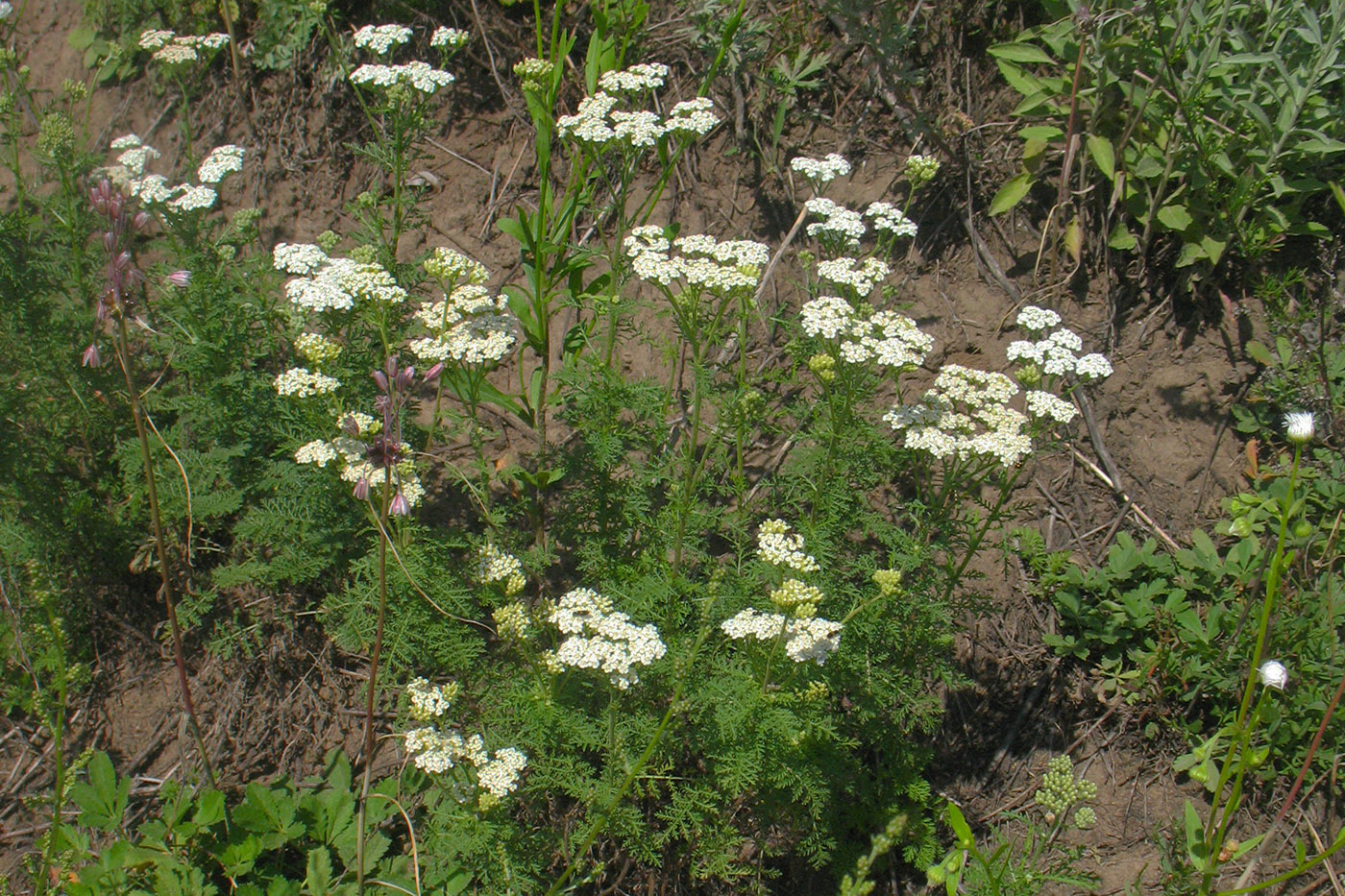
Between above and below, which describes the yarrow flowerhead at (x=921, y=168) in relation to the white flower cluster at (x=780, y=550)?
above

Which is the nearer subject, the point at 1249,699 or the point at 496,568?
the point at 1249,699

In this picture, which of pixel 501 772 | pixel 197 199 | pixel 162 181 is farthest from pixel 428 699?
pixel 162 181

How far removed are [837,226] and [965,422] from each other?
1.07 meters

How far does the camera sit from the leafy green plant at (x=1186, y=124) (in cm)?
436

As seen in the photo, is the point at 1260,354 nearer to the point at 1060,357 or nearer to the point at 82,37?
the point at 1060,357

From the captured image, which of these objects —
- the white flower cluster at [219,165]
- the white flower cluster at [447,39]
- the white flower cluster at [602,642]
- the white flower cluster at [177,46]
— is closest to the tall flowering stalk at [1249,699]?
the white flower cluster at [602,642]

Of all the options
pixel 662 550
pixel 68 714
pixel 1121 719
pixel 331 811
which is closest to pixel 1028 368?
pixel 662 550

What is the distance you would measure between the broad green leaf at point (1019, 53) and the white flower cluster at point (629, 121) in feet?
7.18

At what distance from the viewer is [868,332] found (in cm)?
347

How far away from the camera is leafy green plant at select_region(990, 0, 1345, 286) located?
4363 millimetres

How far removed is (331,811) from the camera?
3.73 m

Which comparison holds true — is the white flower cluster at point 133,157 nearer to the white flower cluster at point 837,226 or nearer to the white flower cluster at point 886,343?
the white flower cluster at point 837,226

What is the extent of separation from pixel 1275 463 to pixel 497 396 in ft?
13.2

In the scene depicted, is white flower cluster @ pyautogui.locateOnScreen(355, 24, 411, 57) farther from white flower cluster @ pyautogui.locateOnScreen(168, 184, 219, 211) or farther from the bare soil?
the bare soil
